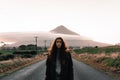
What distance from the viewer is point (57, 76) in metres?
8.49

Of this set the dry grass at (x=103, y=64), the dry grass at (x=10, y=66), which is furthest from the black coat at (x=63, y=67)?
the dry grass at (x=10, y=66)

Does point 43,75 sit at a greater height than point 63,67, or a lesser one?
lesser


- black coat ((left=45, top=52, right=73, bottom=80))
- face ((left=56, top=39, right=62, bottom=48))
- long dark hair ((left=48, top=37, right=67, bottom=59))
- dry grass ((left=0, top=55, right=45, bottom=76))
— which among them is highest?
face ((left=56, top=39, right=62, bottom=48))

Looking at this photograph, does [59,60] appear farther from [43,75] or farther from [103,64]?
[103,64]

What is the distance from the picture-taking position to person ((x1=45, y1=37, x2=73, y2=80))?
843 centimetres

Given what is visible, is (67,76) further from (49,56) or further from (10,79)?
(10,79)

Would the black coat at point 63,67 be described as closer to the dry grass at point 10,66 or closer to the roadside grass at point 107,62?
the roadside grass at point 107,62

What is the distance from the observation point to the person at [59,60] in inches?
332

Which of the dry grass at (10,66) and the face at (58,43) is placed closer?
the face at (58,43)

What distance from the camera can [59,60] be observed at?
8.45m

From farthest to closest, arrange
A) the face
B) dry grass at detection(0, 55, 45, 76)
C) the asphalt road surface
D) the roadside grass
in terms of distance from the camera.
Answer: dry grass at detection(0, 55, 45, 76), the roadside grass, the asphalt road surface, the face

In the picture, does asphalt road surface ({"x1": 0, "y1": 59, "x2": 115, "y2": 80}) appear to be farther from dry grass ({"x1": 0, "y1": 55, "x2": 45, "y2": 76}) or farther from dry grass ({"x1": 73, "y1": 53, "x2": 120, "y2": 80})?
dry grass ({"x1": 0, "y1": 55, "x2": 45, "y2": 76})

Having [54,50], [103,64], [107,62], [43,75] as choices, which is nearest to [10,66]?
[103,64]

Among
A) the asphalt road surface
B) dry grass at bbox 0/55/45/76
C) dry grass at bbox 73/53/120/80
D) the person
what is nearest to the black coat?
the person
